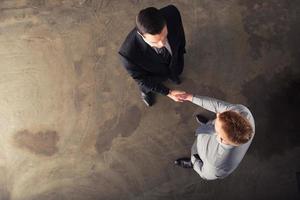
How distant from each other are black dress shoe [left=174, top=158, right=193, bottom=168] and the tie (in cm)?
117

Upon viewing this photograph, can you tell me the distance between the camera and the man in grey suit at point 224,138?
2.49 meters

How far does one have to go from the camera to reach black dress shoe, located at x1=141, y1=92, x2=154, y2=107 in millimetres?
3972

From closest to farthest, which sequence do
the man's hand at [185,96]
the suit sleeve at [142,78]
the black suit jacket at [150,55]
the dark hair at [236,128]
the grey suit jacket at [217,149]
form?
the dark hair at [236,128] < the grey suit jacket at [217,149] < the black suit jacket at [150,55] < the suit sleeve at [142,78] < the man's hand at [185,96]

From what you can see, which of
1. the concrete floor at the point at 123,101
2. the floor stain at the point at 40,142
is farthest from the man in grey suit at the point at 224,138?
the floor stain at the point at 40,142

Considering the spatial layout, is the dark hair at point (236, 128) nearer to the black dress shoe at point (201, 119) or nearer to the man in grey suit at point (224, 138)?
the man in grey suit at point (224, 138)

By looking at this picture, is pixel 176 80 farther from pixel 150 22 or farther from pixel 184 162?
pixel 150 22

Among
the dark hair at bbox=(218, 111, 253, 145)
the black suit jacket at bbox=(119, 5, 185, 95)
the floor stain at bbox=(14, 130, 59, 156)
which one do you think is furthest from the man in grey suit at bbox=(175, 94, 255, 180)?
the floor stain at bbox=(14, 130, 59, 156)

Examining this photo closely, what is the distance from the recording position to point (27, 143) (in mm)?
4098

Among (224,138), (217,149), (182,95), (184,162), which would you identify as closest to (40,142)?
(184,162)

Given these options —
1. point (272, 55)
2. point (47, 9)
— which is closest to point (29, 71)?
point (47, 9)

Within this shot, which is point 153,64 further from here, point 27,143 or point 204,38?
point 27,143

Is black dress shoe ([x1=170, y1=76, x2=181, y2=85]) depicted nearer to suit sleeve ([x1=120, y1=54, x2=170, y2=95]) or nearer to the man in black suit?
the man in black suit

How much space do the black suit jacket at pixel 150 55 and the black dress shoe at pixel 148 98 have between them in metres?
0.32

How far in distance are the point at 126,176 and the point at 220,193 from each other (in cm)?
106
